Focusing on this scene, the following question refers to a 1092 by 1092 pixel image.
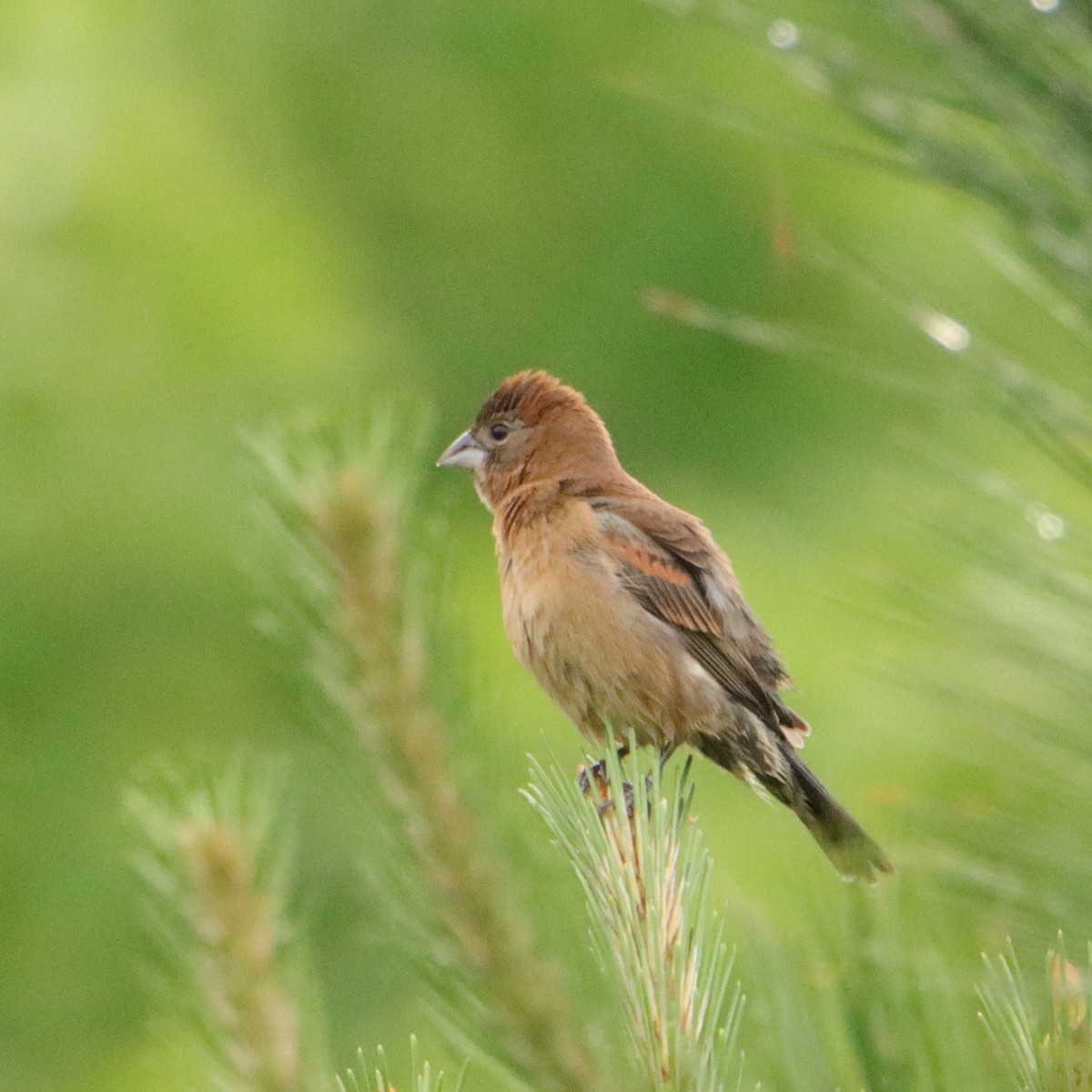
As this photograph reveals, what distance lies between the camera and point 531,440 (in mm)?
4629

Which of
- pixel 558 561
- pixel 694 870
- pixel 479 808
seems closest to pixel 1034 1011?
pixel 694 870

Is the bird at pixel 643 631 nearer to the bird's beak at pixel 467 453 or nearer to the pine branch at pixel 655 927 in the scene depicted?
the bird's beak at pixel 467 453

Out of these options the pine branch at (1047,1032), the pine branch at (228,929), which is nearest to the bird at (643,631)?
the pine branch at (228,929)

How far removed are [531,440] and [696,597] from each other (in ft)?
2.26

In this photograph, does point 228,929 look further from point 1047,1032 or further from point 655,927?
point 1047,1032

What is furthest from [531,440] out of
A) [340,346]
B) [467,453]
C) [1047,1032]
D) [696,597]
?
[340,346]

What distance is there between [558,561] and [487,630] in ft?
11.7

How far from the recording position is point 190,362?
9633 millimetres

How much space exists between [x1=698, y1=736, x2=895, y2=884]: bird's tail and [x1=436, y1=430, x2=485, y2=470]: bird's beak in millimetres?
1048

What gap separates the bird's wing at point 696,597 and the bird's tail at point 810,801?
0.10 meters

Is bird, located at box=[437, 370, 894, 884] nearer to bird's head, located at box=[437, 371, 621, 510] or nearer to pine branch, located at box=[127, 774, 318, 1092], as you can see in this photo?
bird's head, located at box=[437, 371, 621, 510]

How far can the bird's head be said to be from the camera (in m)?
4.53

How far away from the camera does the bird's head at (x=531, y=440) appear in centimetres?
453

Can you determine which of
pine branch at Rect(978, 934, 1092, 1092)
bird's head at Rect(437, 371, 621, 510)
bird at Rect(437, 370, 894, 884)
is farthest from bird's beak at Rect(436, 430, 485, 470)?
pine branch at Rect(978, 934, 1092, 1092)
